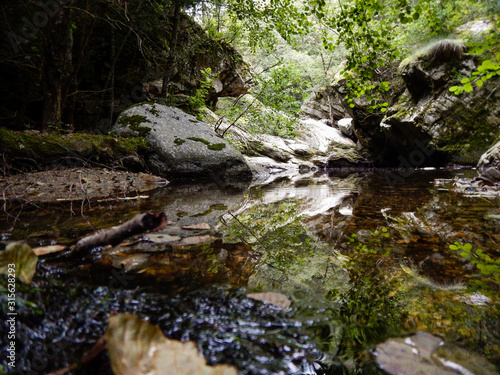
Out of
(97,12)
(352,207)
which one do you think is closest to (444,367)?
(352,207)

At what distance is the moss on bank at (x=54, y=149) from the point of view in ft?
12.9

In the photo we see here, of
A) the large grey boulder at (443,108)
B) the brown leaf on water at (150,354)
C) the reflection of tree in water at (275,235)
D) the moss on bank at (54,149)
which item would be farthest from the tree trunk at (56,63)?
the large grey boulder at (443,108)

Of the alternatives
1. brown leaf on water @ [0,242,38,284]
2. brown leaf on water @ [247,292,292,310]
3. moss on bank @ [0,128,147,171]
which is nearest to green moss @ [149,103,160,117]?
moss on bank @ [0,128,147,171]

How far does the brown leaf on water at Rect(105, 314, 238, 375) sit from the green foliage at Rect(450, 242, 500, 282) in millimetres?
1393

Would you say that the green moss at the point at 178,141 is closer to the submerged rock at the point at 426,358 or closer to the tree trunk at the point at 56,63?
the tree trunk at the point at 56,63

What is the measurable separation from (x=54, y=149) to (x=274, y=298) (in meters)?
4.95

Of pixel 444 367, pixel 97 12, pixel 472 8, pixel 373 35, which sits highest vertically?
pixel 472 8

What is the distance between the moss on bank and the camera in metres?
3.94

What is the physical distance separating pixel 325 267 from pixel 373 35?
269 cm

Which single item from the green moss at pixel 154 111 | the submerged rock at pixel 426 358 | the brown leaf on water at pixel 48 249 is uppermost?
the green moss at pixel 154 111

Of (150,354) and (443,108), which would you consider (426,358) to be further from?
(443,108)

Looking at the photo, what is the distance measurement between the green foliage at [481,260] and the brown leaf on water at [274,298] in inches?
40.8

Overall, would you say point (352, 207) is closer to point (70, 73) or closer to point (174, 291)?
point (174, 291)

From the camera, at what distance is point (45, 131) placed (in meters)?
5.16
